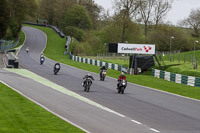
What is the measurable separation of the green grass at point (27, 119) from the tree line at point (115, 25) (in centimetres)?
6373

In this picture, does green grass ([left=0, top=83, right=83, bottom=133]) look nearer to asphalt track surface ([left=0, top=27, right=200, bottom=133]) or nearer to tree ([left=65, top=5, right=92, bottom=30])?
asphalt track surface ([left=0, top=27, right=200, bottom=133])

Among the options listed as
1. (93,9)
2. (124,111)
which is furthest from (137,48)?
(93,9)

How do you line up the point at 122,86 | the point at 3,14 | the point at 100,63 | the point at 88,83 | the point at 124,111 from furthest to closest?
the point at 3,14 → the point at 100,63 → the point at 88,83 → the point at 122,86 → the point at 124,111

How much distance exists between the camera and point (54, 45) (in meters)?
90.1

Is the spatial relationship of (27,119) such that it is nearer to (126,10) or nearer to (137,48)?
(137,48)

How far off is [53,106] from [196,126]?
258 inches

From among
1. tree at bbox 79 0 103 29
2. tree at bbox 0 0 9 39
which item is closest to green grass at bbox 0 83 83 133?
tree at bbox 0 0 9 39

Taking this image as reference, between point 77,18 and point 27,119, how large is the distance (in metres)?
101

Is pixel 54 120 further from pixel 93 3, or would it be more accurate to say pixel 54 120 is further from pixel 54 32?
pixel 93 3

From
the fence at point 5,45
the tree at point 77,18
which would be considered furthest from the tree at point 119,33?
the fence at point 5,45

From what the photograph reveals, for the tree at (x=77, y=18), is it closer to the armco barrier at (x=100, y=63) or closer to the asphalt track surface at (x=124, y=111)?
the armco barrier at (x=100, y=63)

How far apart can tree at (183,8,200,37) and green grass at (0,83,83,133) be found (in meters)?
95.6

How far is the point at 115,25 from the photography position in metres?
92.6

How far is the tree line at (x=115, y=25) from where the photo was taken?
86.8 m
